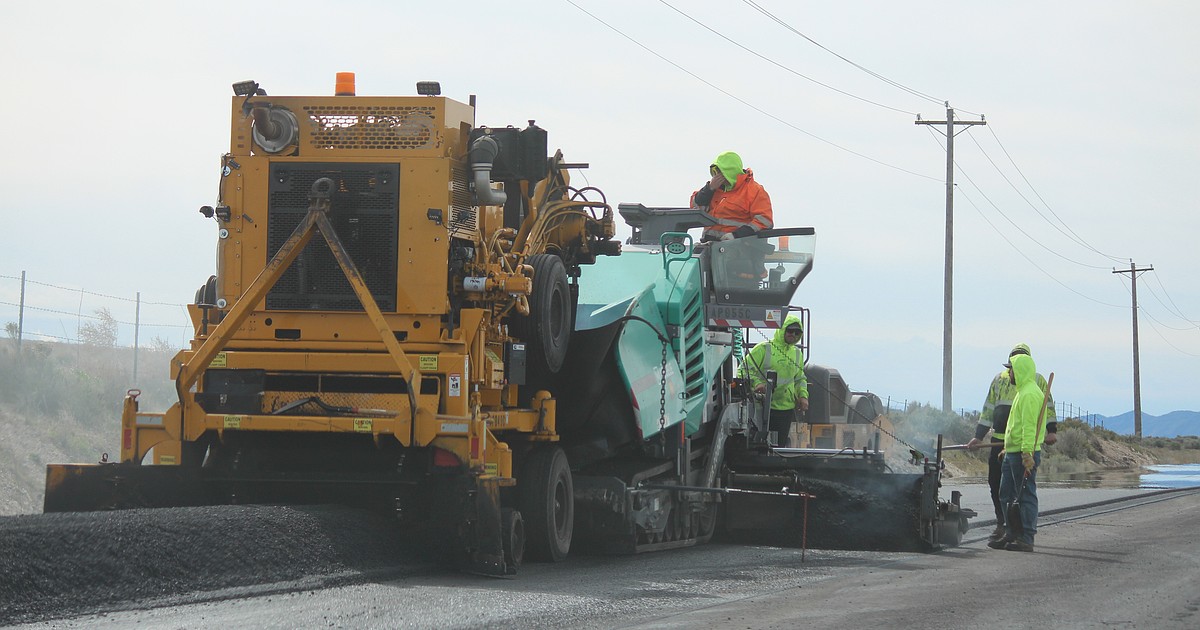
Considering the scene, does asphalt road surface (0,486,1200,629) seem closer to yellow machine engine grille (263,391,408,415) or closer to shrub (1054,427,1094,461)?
yellow machine engine grille (263,391,408,415)

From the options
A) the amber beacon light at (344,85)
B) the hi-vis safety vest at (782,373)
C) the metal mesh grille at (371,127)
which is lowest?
the hi-vis safety vest at (782,373)

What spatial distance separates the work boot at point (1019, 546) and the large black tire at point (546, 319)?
15.1 ft

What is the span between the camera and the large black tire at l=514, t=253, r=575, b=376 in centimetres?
988

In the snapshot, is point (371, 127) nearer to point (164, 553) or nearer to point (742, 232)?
point (164, 553)

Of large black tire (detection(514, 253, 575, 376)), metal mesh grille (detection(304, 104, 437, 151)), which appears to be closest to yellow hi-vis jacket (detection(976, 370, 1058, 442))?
large black tire (detection(514, 253, 575, 376))

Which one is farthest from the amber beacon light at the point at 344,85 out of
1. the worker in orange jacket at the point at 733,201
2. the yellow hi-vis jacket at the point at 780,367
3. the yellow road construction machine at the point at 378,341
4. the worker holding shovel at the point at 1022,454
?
the worker holding shovel at the point at 1022,454

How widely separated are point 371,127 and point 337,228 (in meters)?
0.69

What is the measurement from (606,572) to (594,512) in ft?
3.74

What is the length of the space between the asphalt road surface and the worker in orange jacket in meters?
3.00

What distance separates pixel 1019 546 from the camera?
40.2ft

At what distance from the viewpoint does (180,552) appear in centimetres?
738

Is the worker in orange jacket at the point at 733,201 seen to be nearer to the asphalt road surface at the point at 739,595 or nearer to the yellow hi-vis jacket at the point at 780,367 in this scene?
the yellow hi-vis jacket at the point at 780,367

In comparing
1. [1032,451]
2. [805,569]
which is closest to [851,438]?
[1032,451]

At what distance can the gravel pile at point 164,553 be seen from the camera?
265 inches
